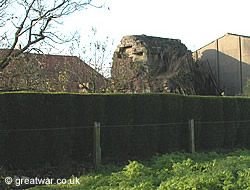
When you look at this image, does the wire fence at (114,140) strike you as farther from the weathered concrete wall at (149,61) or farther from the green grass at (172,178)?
the weathered concrete wall at (149,61)

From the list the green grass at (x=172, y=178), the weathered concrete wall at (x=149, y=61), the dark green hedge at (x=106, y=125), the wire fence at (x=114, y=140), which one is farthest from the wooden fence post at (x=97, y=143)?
the weathered concrete wall at (x=149, y=61)

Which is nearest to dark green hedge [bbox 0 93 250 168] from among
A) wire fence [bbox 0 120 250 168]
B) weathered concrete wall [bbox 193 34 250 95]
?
wire fence [bbox 0 120 250 168]

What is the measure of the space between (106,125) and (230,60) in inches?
579

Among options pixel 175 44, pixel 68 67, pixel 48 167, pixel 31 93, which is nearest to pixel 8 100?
pixel 31 93

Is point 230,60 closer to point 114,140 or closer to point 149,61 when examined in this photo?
point 149,61

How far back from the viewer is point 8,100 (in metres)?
7.50

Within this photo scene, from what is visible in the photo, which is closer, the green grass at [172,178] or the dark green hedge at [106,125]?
the green grass at [172,178]

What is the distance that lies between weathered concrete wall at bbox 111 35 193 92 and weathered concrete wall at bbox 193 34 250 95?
2396 mm

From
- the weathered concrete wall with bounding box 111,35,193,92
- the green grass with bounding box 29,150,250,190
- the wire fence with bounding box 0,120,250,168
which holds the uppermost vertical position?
the weathered concrete wall with bounding box 111,35,193,92

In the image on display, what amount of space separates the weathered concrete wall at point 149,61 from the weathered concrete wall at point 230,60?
2.40 meters

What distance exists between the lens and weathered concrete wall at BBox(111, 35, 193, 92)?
53.1 ft

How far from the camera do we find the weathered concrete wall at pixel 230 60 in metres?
20.6

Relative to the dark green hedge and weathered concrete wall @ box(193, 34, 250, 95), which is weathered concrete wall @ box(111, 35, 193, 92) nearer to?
weathered concrete wall @ box(193, 34, 250, 95)

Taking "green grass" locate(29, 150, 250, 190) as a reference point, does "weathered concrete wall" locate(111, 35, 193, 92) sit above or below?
above
